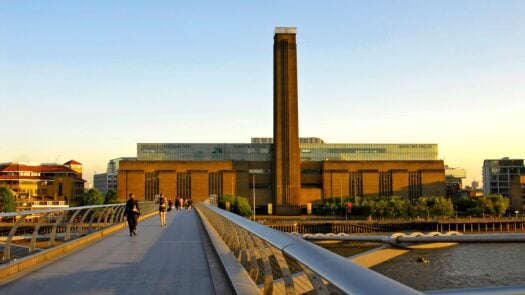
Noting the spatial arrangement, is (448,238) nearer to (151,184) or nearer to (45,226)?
(45,226)

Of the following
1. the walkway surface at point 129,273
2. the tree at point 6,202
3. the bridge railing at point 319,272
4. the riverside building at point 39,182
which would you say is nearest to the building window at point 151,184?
the riverside building at point 39,182

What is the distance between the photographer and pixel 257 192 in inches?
4722

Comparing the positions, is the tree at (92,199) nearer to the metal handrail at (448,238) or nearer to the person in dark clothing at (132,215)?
the person in dark clothing at (132,215)

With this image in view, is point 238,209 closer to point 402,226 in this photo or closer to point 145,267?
point 402,226

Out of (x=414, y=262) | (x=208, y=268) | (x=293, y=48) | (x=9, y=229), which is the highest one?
(x=293, y=48)

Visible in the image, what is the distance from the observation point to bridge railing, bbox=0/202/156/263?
29.4 ft

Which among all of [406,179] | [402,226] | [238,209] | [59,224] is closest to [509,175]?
[406,179]

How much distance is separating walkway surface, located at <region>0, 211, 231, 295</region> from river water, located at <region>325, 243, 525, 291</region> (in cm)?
2251

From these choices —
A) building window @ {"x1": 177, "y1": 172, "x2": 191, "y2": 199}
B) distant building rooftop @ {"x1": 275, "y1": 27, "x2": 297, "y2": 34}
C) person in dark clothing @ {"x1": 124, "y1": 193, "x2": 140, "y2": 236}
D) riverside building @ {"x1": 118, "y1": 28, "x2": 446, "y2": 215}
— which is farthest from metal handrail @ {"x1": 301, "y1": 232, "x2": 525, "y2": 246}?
building window @ {"x1": 177, "y1": 172, "x2": 191, "y2": 199}

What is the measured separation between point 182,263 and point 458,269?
36321mm

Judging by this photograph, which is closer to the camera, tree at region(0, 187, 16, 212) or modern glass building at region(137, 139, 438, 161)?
tree at region(0, 187, 16, 212)

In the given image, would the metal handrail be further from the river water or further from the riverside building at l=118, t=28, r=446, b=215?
the riverside building at l=118, t=28, r=446, b=215

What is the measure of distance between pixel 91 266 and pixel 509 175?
190 m

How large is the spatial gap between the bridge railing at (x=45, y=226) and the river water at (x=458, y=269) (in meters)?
20.8
